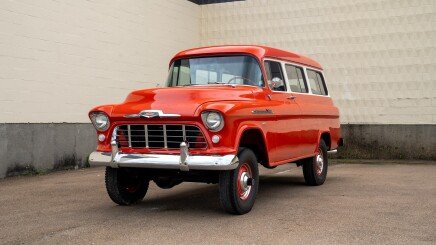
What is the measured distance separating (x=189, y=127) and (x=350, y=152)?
9062mm

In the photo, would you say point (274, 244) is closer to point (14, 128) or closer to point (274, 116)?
point (274, 116)

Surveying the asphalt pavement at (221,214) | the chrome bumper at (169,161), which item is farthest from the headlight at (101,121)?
the asphalt pavement at (221,214)

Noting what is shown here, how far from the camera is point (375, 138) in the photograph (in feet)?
44.0

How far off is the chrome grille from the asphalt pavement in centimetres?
80

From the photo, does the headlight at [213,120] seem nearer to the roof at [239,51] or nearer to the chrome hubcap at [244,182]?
the chrome hubcap at [244,182]

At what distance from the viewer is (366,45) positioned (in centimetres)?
1356

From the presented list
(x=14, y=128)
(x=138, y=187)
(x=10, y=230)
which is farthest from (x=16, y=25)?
(x=10, y=230)

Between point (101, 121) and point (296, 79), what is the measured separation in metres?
3.13

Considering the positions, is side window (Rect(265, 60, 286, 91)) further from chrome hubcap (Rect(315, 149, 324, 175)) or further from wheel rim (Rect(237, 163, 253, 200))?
chrome hubcap (Rect(315, 149, 324, 175))

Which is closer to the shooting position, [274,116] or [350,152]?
[274,116]

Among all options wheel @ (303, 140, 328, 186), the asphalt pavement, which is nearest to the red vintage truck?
the asphalt pavement

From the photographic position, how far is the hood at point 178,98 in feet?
18.5

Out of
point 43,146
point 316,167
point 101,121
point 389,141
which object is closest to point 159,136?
point 101,121

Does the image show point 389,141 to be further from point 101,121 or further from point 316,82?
point 101,121
